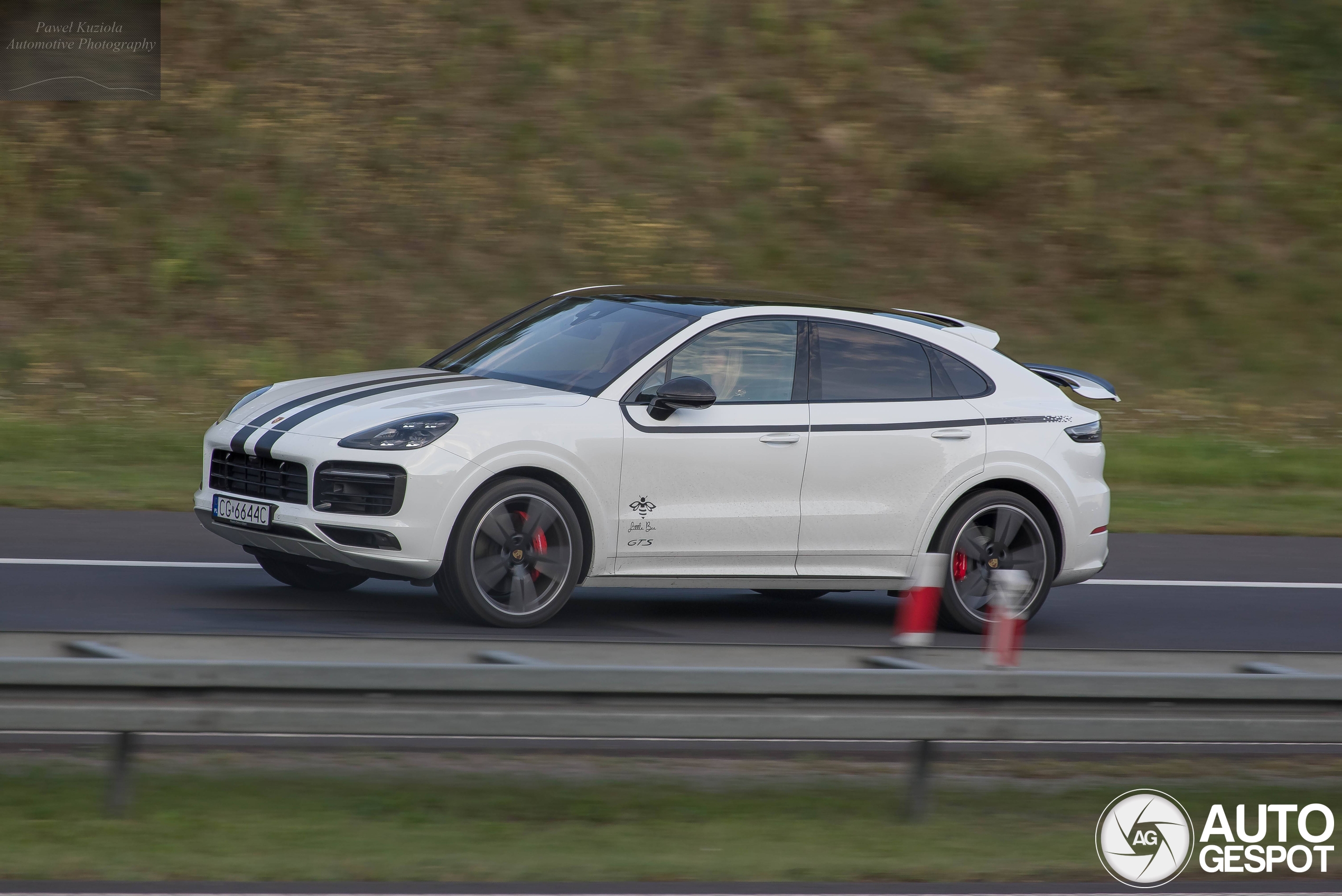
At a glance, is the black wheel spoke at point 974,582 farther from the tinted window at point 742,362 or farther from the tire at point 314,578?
the tire at point 314,578

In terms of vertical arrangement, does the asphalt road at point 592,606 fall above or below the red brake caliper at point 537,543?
below

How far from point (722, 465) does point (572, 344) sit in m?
1.06

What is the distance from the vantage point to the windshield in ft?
28.1

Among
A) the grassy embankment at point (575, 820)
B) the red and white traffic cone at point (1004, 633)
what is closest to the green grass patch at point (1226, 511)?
the grassy embankment at point (575, 820)

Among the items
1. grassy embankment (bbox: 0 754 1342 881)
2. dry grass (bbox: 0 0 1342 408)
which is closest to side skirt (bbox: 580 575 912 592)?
grassy embankment (bbox: 0 754 1342 881)

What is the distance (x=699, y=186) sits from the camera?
2203 centimetres

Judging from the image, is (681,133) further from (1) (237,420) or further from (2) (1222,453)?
(1) (237,420)

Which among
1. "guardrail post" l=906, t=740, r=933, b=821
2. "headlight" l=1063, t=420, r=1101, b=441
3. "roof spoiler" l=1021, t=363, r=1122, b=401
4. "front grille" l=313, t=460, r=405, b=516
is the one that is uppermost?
"roof spoiler" l=1021, t=363, r=1122, b=401

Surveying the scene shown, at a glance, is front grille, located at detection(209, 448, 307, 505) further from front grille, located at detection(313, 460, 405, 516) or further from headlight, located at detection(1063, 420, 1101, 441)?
headlight, located at detection(1063, 420, 1101, 441)

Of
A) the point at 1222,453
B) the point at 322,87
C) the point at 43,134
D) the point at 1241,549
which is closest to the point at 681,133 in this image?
the point at 322,87

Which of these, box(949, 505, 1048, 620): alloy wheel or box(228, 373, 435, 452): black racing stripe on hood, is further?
box(949, 505, 1048, 620): alloy wheel

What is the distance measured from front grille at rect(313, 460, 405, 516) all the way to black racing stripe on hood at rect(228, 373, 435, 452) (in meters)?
0.56

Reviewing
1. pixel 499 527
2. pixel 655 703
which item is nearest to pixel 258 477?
pixel 499 527

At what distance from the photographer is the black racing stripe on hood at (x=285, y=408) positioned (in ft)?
27.0
